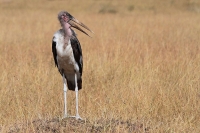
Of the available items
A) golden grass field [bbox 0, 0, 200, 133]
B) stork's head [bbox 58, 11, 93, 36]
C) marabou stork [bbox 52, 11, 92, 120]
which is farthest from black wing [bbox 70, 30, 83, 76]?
golden grass field [bbox 0, 0, 200, 133]

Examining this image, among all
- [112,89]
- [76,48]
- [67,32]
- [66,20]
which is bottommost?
[112,89]

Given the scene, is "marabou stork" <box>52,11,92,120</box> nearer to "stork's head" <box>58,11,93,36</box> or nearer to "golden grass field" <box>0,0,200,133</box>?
"stork's head" <box>58,11,93,36</box>

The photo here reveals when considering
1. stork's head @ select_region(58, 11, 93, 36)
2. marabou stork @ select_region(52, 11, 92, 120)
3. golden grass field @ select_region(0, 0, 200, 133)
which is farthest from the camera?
stork's head @ select_region(58, 11, 93, 36)

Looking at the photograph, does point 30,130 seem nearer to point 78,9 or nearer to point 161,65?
point 161,65

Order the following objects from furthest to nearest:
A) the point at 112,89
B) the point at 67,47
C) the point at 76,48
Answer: the point at 112,89 < the point at 76,48 < the point at 67,47

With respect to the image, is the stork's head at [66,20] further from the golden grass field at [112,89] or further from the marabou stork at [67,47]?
the golden grass field at [112,89]

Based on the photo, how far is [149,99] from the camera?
574cm

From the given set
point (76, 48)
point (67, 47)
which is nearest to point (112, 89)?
point (76, 48)

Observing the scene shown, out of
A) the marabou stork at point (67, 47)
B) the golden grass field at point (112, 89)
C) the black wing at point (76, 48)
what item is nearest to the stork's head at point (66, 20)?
the marabou stork at point (67, 47)

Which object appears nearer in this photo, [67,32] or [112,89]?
[67,32]

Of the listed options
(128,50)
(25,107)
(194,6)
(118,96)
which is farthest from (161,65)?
(194,6)

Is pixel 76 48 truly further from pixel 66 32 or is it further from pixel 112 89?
pixel 112 89

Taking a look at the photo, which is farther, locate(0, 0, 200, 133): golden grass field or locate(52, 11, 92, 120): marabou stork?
locate(52, 11, 92, 120): marabou stork

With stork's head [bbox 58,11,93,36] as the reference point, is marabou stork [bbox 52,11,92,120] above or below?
below
